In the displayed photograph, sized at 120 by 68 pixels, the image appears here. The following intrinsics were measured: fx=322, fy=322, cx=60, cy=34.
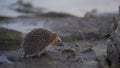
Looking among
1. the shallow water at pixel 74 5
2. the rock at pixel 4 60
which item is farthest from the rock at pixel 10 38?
the shallow water at pixel 74 5

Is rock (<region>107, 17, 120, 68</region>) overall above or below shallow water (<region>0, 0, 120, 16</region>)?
below

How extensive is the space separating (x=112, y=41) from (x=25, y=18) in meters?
10.3

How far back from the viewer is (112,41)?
20.5ft

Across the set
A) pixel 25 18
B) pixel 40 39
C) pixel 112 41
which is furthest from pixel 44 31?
pixel 25 18

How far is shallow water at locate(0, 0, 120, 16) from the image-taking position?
1797 cm

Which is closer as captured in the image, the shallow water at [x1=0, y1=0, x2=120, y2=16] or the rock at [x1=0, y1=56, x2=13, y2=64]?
the rock at [x1=0, y1=56, x2=13, y2=64]

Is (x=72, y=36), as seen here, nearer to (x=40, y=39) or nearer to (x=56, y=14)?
(x=40, y=39)

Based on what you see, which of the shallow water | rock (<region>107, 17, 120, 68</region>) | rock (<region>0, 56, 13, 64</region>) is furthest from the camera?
the shallow water

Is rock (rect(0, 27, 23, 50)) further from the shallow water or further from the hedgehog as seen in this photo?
the shallow water

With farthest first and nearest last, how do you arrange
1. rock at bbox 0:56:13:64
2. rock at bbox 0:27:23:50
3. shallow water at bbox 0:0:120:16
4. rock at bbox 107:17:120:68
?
1. shallow water at bbox 0:0:120:16
2. rock at bbox 0:27:23:50
3. rock at bbox 0:56:13:64
4. rock at bbox 107:17:120:68

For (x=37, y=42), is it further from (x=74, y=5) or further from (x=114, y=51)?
(x=74, y=5)

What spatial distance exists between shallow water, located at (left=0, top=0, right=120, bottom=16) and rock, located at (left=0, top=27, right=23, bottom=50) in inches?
341

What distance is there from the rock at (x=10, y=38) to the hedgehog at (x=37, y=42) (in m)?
1.51

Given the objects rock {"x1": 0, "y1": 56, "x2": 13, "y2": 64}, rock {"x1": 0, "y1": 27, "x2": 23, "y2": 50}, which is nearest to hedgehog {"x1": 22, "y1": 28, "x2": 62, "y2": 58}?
rock {"x1": 0, "y1": 56, "x2": 13, "y2": 64}
